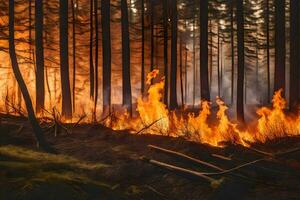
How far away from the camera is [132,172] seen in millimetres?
9055

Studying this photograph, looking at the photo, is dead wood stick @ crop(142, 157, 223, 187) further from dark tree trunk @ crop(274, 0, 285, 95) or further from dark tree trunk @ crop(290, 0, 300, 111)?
dark tree trunk @ crop(290, 0, 300, 111)

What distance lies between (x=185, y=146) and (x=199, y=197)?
2448 millimetres

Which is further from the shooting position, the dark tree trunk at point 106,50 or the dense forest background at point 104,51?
the dark tree trunk at point 106,50

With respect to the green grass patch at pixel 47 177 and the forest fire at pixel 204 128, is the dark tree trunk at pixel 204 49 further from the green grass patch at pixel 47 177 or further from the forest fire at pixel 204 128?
the green grass patch at pixel 47 177

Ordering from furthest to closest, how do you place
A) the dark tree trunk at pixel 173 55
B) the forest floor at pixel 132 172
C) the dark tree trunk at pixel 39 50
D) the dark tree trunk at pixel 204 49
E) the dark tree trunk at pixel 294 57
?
the dark tree trunk at pixel 173 55, the dark tree trunk at pixel 39 50, the dark tree trunk at pixel 294 57, the dark tree trunk at pixel 204 49, the forest floor at pixel 132 172

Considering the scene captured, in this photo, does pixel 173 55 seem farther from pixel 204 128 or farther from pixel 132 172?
pixel 132 172

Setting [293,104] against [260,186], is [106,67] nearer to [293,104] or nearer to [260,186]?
[293,104]

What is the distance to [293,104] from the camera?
63.2 ft

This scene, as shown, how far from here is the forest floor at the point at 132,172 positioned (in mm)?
7781

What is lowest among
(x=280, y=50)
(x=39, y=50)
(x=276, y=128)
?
(x=276, y=128)

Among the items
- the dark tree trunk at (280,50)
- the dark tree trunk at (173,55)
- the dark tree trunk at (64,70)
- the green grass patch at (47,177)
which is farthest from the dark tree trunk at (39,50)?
the dark tree trunk at (280,50)

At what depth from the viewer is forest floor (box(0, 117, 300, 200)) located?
778cm

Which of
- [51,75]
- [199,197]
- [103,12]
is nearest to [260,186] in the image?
[199,197]

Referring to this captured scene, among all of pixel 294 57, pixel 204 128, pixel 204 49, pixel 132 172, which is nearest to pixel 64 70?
pixel 204 49
